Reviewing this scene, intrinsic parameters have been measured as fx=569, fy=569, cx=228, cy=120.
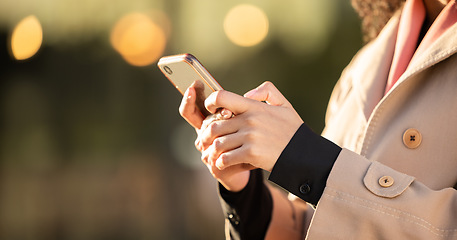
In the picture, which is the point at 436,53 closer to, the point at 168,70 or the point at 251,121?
the point at 251,121

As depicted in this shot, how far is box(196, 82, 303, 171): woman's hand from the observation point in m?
1.24

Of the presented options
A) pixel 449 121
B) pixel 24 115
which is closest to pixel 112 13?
pixel 24 115

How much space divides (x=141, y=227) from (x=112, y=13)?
2.27 meters

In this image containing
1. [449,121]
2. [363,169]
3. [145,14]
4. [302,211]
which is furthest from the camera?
[145,14]

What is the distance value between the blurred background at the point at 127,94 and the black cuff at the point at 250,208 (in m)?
3.92

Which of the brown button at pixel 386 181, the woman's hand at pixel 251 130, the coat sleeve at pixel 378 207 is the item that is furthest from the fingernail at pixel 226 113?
the brown button at pixel 386 181

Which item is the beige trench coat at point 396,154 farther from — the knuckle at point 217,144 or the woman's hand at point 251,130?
the knuckle at point 217,144

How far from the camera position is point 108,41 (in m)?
6.04

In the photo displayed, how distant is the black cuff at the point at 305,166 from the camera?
126 centimetres

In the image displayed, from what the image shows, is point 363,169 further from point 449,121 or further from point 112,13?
point 112,13

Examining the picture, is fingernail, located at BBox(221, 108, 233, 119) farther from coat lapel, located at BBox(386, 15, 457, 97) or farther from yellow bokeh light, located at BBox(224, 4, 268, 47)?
yellow bokeh light, located at BBox(224, 4, 268, 47)

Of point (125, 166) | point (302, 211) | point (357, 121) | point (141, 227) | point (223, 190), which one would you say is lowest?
point (141, 227)

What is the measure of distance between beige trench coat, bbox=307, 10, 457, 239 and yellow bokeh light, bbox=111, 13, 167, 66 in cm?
412

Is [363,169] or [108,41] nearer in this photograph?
[363,169]
